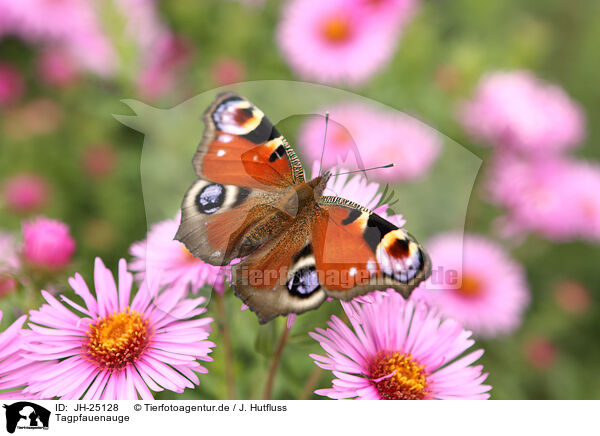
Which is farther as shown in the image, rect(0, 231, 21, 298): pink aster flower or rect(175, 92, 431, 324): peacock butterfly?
rect(0, 231, 21, 298): pink aster flower

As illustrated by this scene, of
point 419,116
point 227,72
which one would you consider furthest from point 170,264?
point 227,72

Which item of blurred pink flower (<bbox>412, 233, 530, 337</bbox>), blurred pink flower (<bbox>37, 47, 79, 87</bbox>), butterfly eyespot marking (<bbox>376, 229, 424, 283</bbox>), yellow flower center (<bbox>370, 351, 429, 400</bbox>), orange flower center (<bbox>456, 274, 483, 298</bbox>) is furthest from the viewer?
blurred pink flower (<bbox>37, 47, 79, 87</bbox>)

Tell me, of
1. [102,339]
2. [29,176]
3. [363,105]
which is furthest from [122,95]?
[102,339]

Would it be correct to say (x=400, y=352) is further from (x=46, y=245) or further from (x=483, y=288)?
(x=483, y=288)

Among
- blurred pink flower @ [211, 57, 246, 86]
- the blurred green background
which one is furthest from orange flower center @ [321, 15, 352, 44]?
blurred pink flower @ [211, 57, 246, 86]

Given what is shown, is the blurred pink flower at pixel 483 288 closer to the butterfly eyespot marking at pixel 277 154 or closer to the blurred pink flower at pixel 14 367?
the butterfly eyespot marking at pixel 277 154

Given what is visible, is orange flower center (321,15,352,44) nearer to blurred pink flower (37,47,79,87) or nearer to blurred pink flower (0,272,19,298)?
blurred pink flower (37,47,79,87)

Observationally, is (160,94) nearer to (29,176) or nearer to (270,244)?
(29,176)

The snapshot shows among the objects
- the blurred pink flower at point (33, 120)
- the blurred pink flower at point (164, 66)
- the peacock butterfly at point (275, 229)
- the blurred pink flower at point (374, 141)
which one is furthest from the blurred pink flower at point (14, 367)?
the blurred pink flower at point (33, 120)
